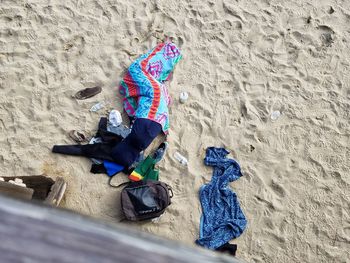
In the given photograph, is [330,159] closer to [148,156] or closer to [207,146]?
[207,146]

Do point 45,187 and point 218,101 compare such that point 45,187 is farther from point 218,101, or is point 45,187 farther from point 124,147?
point 218,101

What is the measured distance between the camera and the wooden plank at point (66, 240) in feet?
2.23

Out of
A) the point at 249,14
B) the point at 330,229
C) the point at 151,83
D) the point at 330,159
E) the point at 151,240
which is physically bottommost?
the point at 330,229

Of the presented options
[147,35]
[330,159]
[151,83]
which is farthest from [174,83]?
[330,159]

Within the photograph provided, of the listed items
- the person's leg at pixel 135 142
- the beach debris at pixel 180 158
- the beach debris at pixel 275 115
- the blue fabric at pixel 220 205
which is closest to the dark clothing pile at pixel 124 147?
the person's leg at pixel 135 142

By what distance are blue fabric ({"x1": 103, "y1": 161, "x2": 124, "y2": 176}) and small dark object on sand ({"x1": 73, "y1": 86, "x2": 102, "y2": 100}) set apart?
75 centimetres

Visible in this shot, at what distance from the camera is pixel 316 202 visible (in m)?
3.99

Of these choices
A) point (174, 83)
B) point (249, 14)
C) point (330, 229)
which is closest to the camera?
point (330, 229)

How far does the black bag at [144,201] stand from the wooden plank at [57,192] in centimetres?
50

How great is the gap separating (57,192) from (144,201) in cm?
72

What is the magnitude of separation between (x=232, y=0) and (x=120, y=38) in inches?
55.9

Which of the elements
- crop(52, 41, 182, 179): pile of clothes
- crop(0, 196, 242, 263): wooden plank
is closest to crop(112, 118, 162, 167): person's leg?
crop(52, 41, 182, 179): pile of clothes

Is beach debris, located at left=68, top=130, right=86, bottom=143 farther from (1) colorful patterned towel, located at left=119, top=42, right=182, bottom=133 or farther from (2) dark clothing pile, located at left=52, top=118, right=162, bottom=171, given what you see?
(1) colorful patterned towel, located at left=119, top=42, right=182, bottom=133

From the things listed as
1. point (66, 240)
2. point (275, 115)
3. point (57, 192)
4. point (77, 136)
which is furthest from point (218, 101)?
point (66, 240)
